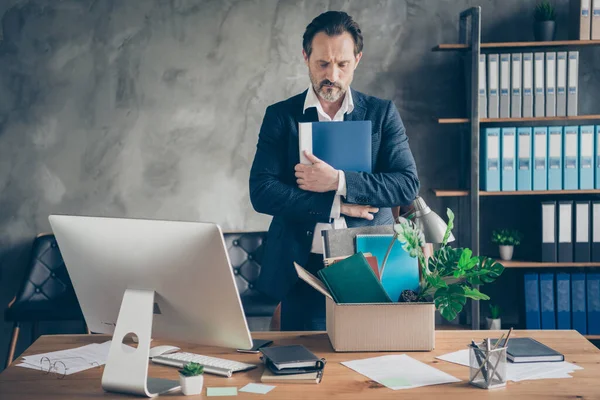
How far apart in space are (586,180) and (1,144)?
334cm

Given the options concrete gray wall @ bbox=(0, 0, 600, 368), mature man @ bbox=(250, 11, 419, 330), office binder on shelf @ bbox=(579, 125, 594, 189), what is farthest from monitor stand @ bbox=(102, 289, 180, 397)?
office binder on shelf @ bbox=(579, 125, 594, 189)

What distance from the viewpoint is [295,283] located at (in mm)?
2314

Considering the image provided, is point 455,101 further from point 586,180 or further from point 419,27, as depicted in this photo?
point 586,180

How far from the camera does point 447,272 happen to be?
1865 millimetres

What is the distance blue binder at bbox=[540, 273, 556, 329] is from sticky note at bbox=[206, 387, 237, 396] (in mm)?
2785

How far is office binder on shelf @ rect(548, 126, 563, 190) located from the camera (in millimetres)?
3879

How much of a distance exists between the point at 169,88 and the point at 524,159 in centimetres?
206

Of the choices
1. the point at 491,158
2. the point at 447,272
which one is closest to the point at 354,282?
the point at 447,272

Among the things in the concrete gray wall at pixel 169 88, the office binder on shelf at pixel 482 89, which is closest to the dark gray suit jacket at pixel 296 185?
the office binder on shelf at pixel 482 89

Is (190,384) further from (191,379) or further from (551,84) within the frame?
(551,84)

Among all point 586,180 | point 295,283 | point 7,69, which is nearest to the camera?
point 295,283

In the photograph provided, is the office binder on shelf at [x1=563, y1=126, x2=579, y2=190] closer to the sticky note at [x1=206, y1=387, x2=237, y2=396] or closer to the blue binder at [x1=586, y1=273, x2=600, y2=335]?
the blue binder at [x1=586, y1=273, x2=600, y2=335]

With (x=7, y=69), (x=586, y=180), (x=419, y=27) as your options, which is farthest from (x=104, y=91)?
(x=586, y=180)

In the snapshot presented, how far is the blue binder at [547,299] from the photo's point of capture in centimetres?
397
